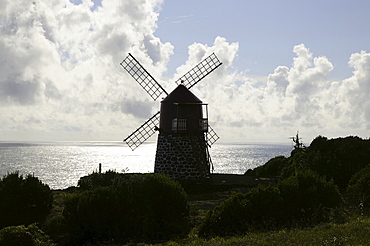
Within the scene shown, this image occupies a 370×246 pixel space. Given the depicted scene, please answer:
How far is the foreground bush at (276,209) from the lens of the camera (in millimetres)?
16891

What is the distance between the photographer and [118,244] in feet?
52.2

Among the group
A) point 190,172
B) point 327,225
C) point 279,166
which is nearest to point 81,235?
point 327,225

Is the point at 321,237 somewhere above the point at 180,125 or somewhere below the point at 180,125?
below

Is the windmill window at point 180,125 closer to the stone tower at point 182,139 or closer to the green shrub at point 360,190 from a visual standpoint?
the stone tower at point 182,139

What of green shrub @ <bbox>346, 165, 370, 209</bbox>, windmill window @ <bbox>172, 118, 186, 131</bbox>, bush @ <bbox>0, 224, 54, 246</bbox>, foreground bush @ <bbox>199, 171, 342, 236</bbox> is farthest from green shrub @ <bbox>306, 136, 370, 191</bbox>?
bush @ <bbox>0, 224, 54, 246</bbox>

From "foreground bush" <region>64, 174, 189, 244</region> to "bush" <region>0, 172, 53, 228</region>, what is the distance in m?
3.43

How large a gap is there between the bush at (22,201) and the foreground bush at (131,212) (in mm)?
3428

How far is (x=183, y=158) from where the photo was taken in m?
32.9

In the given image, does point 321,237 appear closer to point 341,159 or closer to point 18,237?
point 18,237

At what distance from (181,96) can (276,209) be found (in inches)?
720

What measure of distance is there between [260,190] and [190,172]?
50.1 feet

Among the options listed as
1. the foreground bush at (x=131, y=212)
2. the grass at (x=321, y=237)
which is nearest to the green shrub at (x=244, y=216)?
the foreground bush at (x=131, y=212)

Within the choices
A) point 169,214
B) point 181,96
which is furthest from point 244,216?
point 181,96

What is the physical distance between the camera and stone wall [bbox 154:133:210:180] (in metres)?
32.9
